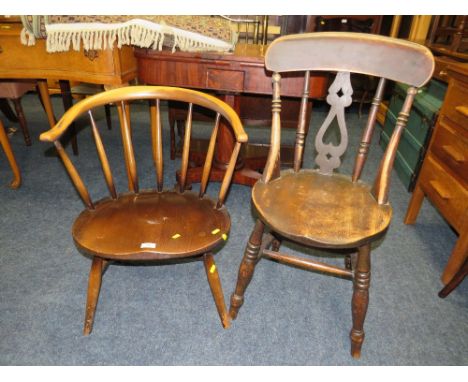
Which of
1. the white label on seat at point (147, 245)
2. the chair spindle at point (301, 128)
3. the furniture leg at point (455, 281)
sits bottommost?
the furniture leg at point (455, 281)

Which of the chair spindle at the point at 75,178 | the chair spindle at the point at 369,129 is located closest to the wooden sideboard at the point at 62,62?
the chair spindle at the point at 75,178

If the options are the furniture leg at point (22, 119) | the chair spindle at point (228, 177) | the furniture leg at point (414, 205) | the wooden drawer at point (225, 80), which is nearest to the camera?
the chair spindle at point (228, 177)

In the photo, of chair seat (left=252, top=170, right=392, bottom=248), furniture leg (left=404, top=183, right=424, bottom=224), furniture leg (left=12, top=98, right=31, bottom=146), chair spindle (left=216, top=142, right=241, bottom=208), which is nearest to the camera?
chair seat (left=252, top=170, right=392, bottom=248)

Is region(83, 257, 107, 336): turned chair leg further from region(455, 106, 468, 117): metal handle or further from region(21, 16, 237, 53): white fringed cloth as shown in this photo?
region(455, 106, 468, 117): metal handle

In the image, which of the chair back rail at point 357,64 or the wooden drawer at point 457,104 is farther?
the wooden drawer at point 457,104

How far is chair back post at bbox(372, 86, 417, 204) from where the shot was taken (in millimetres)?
1172

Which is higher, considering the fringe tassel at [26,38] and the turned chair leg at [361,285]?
the fringe tassel at [26,38]

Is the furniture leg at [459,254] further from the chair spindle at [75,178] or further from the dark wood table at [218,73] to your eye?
the chair spindle at [75,178]

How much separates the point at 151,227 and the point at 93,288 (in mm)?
344

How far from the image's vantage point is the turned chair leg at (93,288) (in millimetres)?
1283

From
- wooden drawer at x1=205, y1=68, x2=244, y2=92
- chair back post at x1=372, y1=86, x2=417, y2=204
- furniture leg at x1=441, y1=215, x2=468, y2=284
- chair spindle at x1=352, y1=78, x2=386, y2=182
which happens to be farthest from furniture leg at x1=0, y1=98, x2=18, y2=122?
furniture leg at x1=441, y1=215, x2=468, y2=284

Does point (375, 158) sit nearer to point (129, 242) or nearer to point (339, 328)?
point (339, 328)

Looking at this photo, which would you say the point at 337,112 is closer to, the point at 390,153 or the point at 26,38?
→ the point at 390,153

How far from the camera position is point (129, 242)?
44.7 inches
